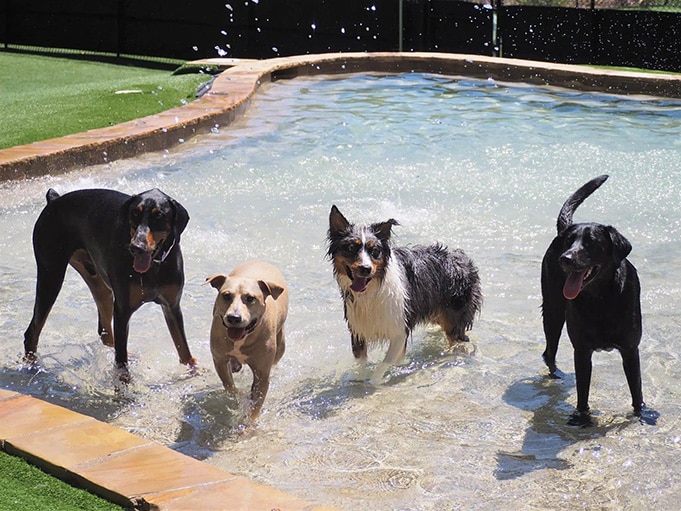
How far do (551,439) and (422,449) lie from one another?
0.68 meters

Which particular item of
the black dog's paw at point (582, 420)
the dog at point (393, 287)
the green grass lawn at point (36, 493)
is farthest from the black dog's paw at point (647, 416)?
the green grass lawn at point (36, 493)

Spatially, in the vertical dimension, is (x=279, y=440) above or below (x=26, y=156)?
below

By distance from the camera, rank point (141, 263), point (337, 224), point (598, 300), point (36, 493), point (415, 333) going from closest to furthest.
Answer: point (36, 493) < point (598, 300) < point (141, 263) < point (337, 224) < point (415, 333)

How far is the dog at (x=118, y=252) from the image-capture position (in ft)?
16.9

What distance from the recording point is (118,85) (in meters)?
15.3

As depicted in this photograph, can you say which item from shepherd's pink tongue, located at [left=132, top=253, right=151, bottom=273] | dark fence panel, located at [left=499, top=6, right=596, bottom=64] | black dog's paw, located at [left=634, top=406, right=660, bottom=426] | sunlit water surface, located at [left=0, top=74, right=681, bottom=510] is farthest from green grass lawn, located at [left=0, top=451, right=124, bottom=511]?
dark fence panel, located at [left=499, top=6, right=596, bottom=64]

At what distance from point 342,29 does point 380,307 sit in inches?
671

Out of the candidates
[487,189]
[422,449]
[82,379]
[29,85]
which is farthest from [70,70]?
[422,449]

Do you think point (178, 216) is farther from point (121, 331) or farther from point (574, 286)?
point (574, 286)

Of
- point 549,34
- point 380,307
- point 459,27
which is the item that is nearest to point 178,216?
point 380,307

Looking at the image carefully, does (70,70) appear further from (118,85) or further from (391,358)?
(391,358)

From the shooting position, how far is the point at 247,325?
4.91m

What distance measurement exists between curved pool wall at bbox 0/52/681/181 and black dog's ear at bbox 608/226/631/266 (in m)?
6.70

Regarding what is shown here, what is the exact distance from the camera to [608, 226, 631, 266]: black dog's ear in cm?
479
